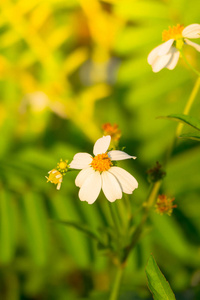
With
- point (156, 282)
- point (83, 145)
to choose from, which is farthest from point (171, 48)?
point (83, 145)

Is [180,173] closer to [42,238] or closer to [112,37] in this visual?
[42,238]

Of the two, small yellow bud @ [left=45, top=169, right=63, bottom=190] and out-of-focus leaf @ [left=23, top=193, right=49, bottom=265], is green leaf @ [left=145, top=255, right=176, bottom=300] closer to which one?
small yellow bud @ [left=45, top=169, right=63, bottom=190]

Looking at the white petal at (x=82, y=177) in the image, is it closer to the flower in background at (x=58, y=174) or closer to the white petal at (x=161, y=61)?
the flower in background at (x=58, y=174)

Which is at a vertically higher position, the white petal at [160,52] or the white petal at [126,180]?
the white petal at [160,52]

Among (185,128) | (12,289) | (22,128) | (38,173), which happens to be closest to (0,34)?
(22,128)

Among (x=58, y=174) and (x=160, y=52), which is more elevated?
(x=160, y=52)

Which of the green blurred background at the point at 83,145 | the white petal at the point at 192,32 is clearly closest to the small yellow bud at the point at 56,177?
the white petal at the point at 192,32

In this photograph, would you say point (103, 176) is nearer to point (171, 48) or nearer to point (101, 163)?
point (101, 163)

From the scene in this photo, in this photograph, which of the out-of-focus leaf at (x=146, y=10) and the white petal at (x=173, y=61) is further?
the out-of-focus leaf at (x=146, y=10)
